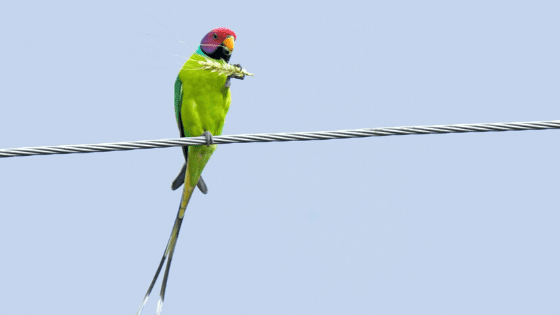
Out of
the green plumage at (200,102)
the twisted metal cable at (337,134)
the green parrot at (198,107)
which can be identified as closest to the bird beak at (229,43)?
the green parrot at (198,107)

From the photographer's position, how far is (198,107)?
650 centimetres

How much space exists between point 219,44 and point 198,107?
74 centimetres

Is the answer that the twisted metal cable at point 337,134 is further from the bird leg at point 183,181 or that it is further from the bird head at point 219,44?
the bird head at point 219,44

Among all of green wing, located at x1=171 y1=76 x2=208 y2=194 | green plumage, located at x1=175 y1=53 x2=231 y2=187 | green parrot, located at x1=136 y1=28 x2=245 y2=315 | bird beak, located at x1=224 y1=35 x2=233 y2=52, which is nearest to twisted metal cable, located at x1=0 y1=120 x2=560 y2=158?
green parrot, located at x1=136 y1=28 x2=245 y2=315

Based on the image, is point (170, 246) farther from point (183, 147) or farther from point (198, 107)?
point (198, 107)

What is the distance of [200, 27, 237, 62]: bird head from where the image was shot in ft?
22.5

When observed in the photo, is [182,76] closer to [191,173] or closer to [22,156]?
[191,173]

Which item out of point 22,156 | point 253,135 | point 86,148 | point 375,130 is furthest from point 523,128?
point 22,156

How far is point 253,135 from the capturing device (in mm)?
4691

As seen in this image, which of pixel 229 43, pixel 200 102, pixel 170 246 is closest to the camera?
pixel 200 102

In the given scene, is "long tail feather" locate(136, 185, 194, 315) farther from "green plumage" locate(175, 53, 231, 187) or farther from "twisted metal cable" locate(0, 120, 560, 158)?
"twisted metal cable" locate(0, 120, 560, 158)

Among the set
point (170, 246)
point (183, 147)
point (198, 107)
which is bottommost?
point (170, 246)

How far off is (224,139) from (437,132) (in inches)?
54.0

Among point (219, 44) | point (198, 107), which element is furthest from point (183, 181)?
point (219, 44)
